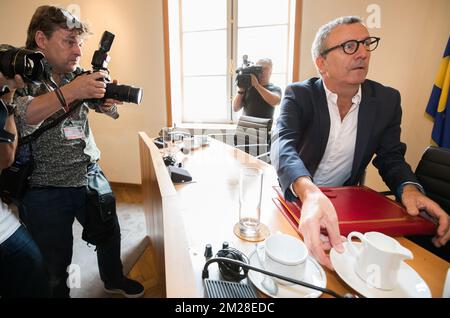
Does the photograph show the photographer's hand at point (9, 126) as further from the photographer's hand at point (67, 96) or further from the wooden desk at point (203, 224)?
the wooden desk at point (203, 224)

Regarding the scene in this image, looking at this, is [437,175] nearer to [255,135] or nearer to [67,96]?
[255,135]

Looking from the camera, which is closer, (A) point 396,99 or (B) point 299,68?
(A) point 396,99

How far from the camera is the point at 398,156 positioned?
1024 mm

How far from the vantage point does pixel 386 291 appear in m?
0.49

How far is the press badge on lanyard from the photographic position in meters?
1.08

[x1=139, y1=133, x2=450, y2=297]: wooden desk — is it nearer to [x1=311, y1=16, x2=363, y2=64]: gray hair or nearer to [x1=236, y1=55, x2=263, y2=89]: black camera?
[x1=311, y1=16, x2=363, y2=64]: gray hair

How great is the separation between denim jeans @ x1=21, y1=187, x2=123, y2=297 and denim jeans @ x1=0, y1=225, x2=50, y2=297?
21cm

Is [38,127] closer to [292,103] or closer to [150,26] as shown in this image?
[292,103]

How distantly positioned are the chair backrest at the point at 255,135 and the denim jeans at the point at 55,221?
4.55 feet

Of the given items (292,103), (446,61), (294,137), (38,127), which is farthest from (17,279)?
(446,61)

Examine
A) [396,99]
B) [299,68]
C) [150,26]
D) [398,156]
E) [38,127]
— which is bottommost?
[398,156]

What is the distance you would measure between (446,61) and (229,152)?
6.93 ft
